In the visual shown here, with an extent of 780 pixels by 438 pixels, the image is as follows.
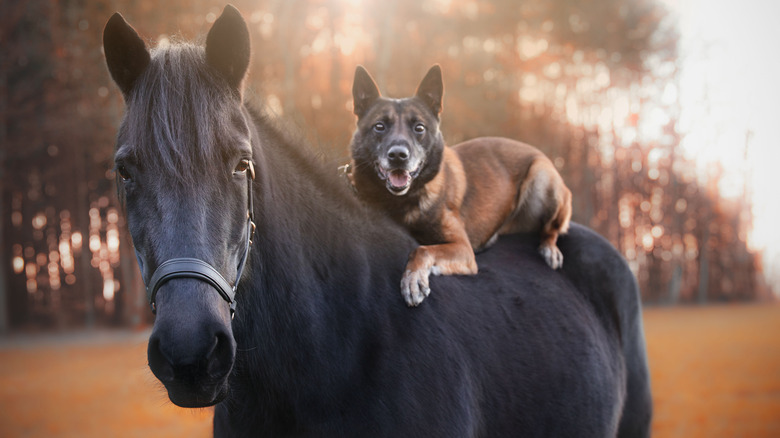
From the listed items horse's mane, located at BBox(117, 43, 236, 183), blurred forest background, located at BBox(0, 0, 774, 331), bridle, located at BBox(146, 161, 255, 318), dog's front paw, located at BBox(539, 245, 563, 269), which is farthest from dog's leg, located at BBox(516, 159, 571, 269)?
blurred forest background, located at BBox(0, 0, 774, 331)

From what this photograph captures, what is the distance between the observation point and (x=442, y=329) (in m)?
2.78

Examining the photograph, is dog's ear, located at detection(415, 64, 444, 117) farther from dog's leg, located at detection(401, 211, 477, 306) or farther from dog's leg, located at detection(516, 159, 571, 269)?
dog's leg, located at detection(401, 211, 477, 306)

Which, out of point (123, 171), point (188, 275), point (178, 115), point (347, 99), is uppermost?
point (347, 99)

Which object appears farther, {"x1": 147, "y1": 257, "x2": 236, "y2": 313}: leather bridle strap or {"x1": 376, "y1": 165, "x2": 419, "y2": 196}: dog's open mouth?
{"x1": 376, "y1": 165, "x2": 419, "y2": 196}: dog's open mouth

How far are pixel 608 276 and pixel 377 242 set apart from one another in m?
2.30

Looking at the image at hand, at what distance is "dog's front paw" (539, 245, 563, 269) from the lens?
3963 millimetres

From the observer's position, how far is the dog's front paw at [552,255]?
13.0 ft

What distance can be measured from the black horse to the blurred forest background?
9.82 meters

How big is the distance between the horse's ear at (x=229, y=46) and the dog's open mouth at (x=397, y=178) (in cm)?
149

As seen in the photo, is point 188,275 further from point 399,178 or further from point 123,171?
point 399,178

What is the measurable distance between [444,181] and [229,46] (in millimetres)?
2110

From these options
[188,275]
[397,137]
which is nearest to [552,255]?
[397,137]

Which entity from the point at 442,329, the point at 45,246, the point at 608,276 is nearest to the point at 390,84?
the point at 45,246

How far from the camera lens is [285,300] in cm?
232
